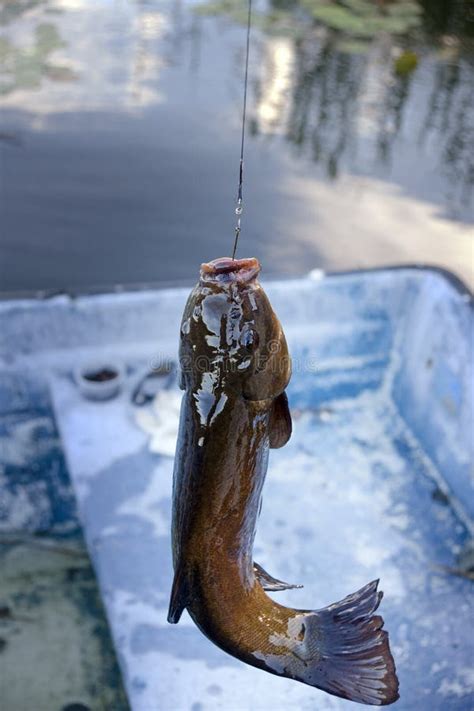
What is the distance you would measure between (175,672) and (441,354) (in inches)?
95.4

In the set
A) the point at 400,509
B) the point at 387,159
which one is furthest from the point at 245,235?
the point at 400,509

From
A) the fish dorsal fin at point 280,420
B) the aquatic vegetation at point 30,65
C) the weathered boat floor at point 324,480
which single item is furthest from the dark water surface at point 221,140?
the fish dorsal fin at point 280,420

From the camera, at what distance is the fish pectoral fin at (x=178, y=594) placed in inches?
82.4

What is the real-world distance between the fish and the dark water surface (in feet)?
19.4

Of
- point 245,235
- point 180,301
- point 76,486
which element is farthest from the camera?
point 245,235

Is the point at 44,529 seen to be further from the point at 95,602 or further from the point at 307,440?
the point at 307,440

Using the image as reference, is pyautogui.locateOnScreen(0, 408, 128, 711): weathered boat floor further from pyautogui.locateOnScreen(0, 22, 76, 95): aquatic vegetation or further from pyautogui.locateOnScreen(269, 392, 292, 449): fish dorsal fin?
pyautogui.locateOnScreen(0, 22, 76, 95): aquatic vegetation

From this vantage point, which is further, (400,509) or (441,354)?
(441,354)

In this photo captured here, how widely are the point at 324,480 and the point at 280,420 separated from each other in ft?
6.90

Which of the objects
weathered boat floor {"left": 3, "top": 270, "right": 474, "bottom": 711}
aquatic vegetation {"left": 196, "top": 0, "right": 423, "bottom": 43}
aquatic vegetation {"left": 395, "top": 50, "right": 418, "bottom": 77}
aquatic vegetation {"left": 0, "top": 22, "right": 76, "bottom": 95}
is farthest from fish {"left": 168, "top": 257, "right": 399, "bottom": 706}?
aquatic vegetation {"left": 196, "top": 0, "right": 423, "bottom": 43}

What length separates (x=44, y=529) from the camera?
4180mm

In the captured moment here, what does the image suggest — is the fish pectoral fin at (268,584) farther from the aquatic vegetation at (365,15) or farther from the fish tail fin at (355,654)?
the aquatic vegetation at (365,15)

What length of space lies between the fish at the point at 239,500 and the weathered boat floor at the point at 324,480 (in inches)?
30.8

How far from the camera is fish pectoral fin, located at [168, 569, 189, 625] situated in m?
2.09
